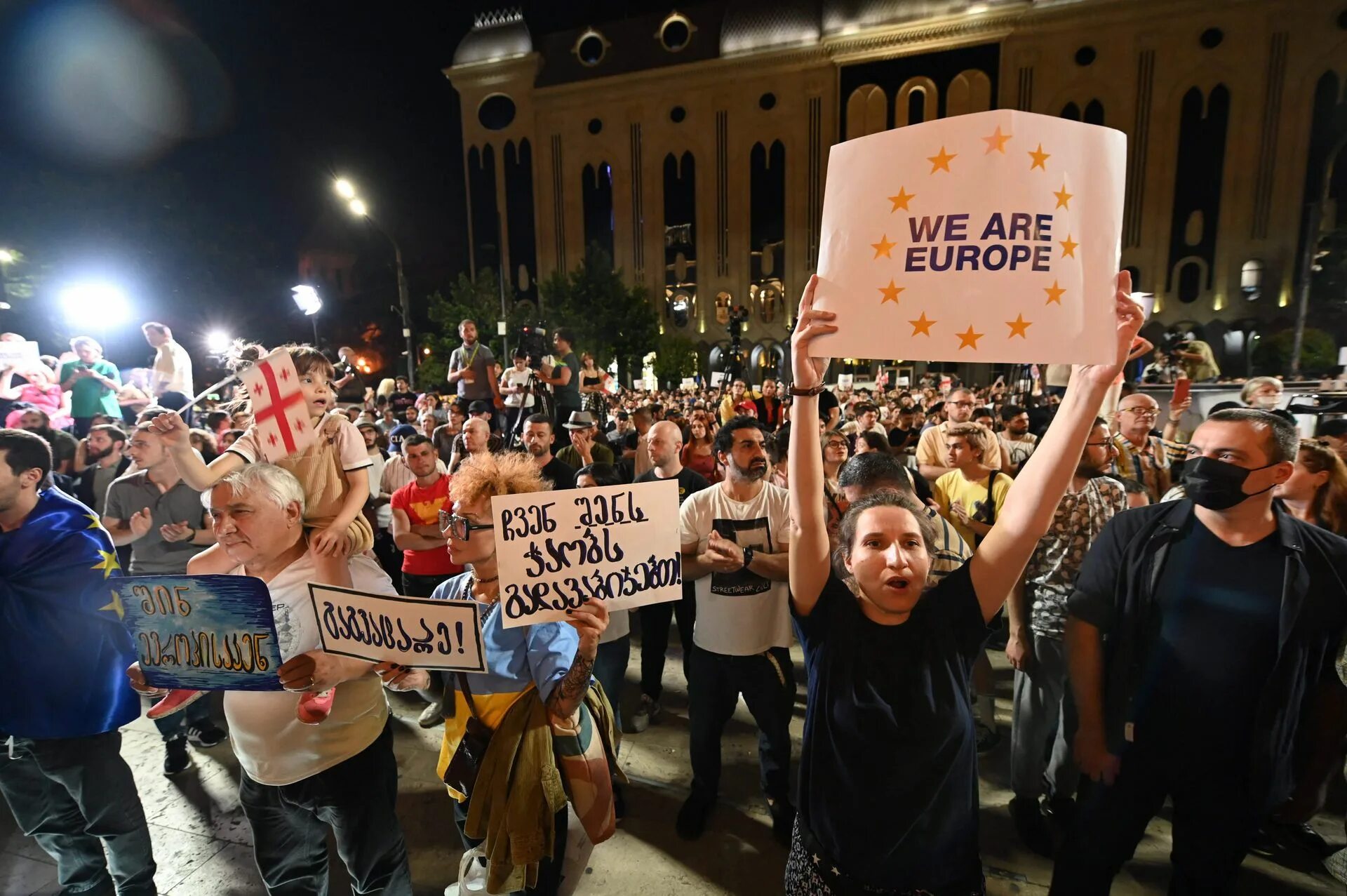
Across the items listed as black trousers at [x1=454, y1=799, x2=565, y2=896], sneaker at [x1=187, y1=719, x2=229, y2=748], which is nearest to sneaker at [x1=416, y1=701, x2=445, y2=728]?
sneaker at [x1=187, y1=719, x2=229, y2=748]

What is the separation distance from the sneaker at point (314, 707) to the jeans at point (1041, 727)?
11.3 ft

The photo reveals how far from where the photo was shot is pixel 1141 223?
32344mm

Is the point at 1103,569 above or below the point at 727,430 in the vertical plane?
below

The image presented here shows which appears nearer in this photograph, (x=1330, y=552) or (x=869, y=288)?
(x=869, y=288)

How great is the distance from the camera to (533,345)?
8383 millimetres

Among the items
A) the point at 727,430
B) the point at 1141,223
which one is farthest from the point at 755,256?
the point at 727,430

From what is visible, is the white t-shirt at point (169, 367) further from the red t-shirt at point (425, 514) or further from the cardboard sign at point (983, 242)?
the cardboard sign at point (983, 242)

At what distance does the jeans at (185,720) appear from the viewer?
4.03 meters

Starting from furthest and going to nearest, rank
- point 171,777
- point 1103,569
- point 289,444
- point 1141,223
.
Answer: point 1141,223 → point 171,777 → point 289,444 → point 1103,569

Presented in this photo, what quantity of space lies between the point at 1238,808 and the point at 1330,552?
3.37 feet

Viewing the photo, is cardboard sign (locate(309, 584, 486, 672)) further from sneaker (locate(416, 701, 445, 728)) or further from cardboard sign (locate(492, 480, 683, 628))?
sneaker (locate(416, 701, 445, 728))

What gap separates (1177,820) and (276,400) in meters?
4.39

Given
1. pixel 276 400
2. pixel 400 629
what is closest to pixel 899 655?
pixel 400 629

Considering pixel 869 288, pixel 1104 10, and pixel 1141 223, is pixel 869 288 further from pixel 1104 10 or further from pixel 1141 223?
pixel 1104 10
